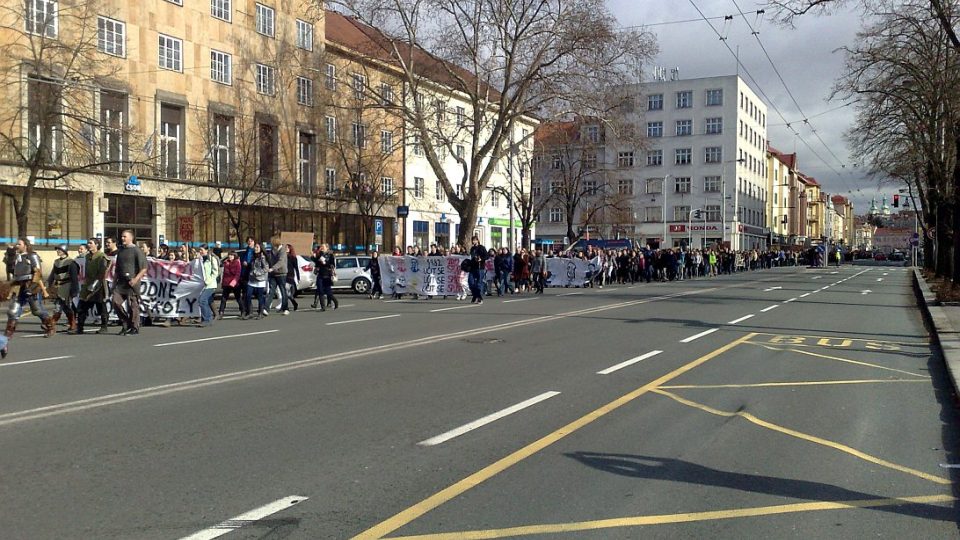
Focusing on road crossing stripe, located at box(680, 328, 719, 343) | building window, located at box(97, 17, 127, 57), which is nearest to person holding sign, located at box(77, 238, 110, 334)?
road crossing stripe, located at box(680, 328, 719, 343)

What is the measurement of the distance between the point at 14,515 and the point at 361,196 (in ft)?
131

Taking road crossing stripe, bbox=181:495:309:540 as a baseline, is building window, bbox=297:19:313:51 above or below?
above

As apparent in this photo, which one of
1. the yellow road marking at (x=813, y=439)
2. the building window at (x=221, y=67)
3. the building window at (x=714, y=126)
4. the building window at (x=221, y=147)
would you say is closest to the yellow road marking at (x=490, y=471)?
the yellow road marking at (x=813, y=439)

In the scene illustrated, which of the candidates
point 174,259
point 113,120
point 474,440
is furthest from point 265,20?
point 474,440

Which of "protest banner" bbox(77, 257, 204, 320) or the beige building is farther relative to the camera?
the beige building

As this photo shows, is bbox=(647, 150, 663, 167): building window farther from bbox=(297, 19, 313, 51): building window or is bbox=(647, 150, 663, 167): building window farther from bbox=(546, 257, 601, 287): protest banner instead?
bbox=(546, 257, 601, 287): protest banner

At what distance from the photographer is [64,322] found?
1791 cm

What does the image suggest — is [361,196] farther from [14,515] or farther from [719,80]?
[719,80]

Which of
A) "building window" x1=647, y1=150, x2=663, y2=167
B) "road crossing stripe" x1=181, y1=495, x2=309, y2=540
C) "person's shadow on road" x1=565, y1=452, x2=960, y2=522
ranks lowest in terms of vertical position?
"person's shadow on road" x1=565, y1=452, x2=960, y2=522

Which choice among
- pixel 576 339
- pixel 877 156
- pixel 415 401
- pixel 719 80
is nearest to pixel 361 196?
pixel 877 156

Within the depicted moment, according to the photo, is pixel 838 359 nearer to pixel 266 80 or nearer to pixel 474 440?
pixel 474 440

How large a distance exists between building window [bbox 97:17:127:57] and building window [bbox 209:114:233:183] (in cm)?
564

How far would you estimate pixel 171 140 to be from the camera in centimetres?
3712

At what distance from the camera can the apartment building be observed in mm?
85438
